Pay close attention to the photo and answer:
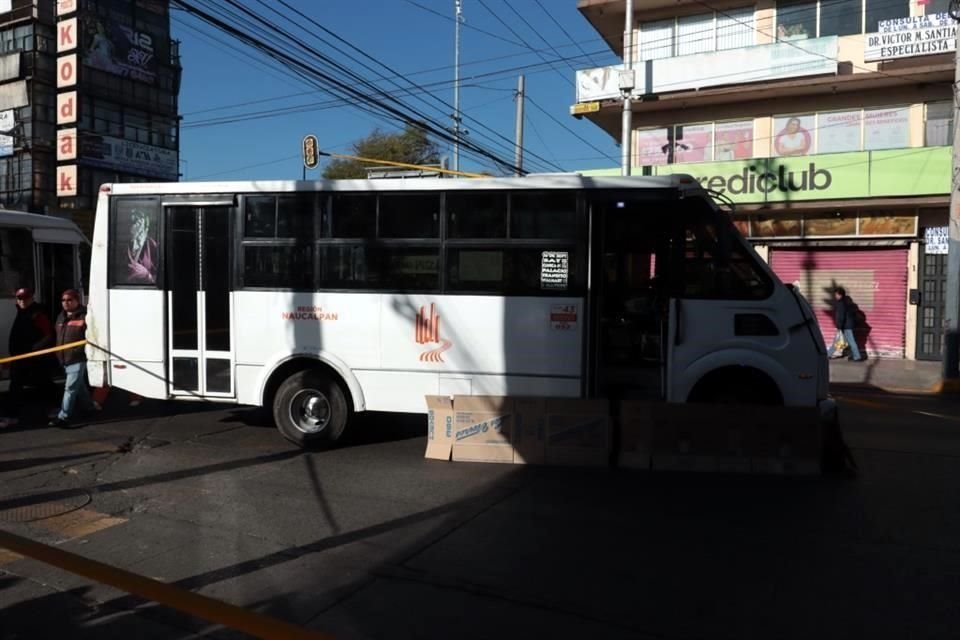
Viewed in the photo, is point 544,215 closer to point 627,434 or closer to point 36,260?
point 627,434

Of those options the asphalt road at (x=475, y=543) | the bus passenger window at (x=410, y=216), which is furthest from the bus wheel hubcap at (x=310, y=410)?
the bus passenger window at (x=410, y=216)

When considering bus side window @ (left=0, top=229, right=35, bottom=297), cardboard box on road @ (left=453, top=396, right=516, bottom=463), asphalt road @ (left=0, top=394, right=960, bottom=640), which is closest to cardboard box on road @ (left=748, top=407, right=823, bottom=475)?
asphalt road @ (left=0, top=394, right=960, bottom=640)

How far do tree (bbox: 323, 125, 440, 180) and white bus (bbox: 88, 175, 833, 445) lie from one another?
1174 inches

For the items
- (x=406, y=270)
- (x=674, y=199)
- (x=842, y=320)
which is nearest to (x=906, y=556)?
(x=674, y=199)

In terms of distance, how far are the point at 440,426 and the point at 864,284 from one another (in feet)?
49.3

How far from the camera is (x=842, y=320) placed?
1800 cm

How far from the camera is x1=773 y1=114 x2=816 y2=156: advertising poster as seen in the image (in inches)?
773

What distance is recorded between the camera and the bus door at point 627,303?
7.50 metres

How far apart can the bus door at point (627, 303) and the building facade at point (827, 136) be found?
12474 millimetres

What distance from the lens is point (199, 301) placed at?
835cm

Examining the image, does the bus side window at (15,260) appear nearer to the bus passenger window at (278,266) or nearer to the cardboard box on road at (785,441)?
the bus passenger window at (278,266)

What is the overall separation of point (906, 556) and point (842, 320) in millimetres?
14386

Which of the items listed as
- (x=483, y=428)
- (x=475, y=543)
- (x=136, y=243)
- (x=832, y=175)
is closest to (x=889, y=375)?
(x=832, y=175)

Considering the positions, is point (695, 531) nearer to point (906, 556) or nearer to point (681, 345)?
point (906, 556)
